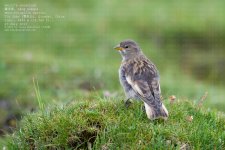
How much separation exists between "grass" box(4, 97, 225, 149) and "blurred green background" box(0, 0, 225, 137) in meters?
3.97

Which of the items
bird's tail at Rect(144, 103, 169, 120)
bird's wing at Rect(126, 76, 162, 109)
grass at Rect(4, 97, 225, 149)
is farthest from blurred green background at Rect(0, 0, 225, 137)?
bird's tail at Rect(144, 103, 169, 120)

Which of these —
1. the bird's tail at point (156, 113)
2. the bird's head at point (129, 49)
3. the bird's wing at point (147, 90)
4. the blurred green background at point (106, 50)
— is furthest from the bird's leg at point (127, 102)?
the blurred green background at point (106, 50)

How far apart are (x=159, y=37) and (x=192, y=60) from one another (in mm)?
1761

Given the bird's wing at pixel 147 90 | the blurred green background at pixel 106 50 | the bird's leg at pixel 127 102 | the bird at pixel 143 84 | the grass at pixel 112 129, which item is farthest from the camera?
the blurred green background at pixel 106 50

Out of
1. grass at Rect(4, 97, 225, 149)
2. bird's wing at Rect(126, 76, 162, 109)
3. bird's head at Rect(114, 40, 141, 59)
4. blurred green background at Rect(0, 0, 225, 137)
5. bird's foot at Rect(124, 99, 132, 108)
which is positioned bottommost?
blurred green background at Rect(0, 0, 225, 137)

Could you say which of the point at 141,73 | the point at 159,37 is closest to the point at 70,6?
the point at 159,37

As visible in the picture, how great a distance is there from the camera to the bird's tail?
25.8 ft

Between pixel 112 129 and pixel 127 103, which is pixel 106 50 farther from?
pixel 112 129

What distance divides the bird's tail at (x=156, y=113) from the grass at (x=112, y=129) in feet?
0.30

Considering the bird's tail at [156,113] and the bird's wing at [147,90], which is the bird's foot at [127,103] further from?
the bird's tail at [156,113]

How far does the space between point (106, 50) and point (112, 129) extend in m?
11.1

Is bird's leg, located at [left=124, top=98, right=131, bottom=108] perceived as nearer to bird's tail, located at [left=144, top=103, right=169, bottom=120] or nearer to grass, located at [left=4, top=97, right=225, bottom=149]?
grass, located at [left=4, top=97, right=225, bottom=149]

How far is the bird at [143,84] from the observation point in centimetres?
797

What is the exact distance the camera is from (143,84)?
8.63 meters
